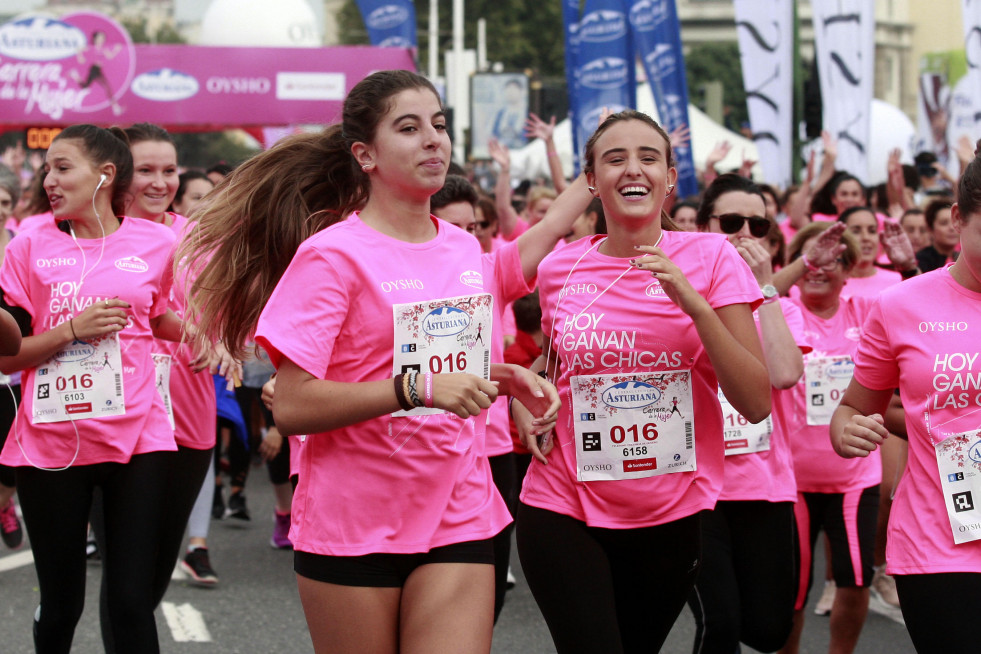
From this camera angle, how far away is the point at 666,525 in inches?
143

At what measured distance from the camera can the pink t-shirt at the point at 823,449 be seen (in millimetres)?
5168

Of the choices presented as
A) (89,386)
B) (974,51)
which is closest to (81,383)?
(89,386)

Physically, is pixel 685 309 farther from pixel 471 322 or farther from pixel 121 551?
pixel 121 551

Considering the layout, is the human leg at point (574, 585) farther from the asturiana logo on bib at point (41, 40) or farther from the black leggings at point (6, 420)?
the asturiana logo on bib at point (41, 40)

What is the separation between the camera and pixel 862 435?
11.1 feet

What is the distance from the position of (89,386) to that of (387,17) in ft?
68.5

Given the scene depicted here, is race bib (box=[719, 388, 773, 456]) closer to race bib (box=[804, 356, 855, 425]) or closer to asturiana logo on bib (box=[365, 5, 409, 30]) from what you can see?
race bib (box=[804, 356, 855, 425])

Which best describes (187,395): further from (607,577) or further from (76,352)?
(607,577)

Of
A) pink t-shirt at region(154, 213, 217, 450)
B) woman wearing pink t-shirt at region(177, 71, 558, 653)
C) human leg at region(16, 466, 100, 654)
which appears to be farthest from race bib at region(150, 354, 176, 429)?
woman wearing pink t-shirt at region(177, 71, 558, 653)

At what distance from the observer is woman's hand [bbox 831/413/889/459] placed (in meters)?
3.37

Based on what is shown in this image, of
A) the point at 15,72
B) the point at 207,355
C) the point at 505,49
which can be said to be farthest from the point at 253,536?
the point at 505,49

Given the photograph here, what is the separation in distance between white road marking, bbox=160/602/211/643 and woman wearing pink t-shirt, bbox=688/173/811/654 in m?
2.50

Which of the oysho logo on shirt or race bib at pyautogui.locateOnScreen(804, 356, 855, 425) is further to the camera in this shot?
race bib at pyautogui.locateOnScreen(804, 356, 855, 425)

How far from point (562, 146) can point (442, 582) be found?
2245cm
